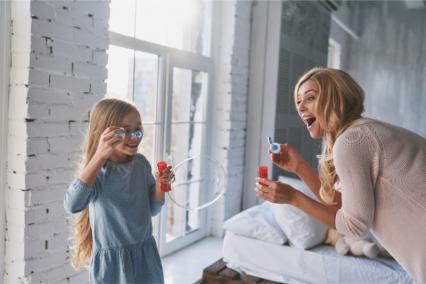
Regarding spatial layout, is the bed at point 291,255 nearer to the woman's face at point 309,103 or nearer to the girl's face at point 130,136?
the woman's face at point 309,103

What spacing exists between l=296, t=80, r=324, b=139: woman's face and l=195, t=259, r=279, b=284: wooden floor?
130cm

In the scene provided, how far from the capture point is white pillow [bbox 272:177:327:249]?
8.43 feet

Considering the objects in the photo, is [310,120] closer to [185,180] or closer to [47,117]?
[47,117]

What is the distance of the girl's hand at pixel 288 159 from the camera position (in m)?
1.82

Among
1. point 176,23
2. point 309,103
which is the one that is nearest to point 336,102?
point 309,103

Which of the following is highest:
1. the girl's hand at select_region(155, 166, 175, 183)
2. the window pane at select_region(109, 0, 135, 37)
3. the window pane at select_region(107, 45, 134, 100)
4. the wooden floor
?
the window pane at select_region(109, 0, 135, 37)

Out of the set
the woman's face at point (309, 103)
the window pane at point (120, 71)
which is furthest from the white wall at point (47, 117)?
the woman's face at point (309, 103)

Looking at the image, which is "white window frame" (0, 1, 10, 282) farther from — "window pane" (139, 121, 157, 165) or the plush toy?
the plush toy

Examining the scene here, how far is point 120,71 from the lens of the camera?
2.48 m

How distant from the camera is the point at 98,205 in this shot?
159cm

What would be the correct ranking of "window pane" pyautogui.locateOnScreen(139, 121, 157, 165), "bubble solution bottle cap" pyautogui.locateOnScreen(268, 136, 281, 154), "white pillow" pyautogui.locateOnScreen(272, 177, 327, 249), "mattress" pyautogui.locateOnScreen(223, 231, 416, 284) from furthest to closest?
1. "window pane" pyautogui.locateOnScreen(139, 121, 157, 165)
2. "white pillow" pyautogui.locateOnScreen(272, 177, 327, 249)
3. "mattress" pyautogui.locateOnScreen(223, 231, 416, 284)
4. "bubble solution bottle cap" pyautogui.locateOnScreen(268, 136, 281, 154)

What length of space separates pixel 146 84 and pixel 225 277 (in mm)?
1224

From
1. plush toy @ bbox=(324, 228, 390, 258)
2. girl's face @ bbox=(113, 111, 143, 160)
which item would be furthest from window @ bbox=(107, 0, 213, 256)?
plush toy @ bbox=(324, 228, 390, 258)

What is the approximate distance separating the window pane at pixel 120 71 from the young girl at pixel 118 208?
0.78m
